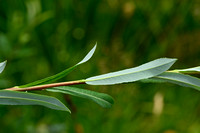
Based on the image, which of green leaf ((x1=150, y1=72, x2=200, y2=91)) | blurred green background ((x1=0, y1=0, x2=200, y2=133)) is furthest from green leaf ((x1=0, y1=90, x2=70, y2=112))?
blurred green background ((x1=0, y1=0, x2=200, y2=133))

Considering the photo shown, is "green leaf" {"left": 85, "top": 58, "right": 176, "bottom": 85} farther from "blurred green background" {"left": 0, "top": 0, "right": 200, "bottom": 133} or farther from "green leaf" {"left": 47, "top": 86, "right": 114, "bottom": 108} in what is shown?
"blurred green background" {"left": 0, "top": 0, "right": 200, "bottom": 133}

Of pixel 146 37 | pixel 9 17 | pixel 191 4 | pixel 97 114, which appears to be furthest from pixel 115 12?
pixel 97 114

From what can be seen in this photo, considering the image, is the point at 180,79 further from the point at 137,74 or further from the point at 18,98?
the point at 18,98

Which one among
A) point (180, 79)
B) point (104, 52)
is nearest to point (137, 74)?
point (180, 79)

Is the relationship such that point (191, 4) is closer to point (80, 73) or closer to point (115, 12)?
point (115, 12)

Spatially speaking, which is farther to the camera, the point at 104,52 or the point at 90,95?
the point at 104,52

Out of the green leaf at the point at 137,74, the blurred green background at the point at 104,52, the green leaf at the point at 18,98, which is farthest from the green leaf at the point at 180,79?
the blurred green background at the point at 104,52

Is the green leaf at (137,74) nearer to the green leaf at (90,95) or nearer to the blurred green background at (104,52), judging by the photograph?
the green leaf at (90,95)
